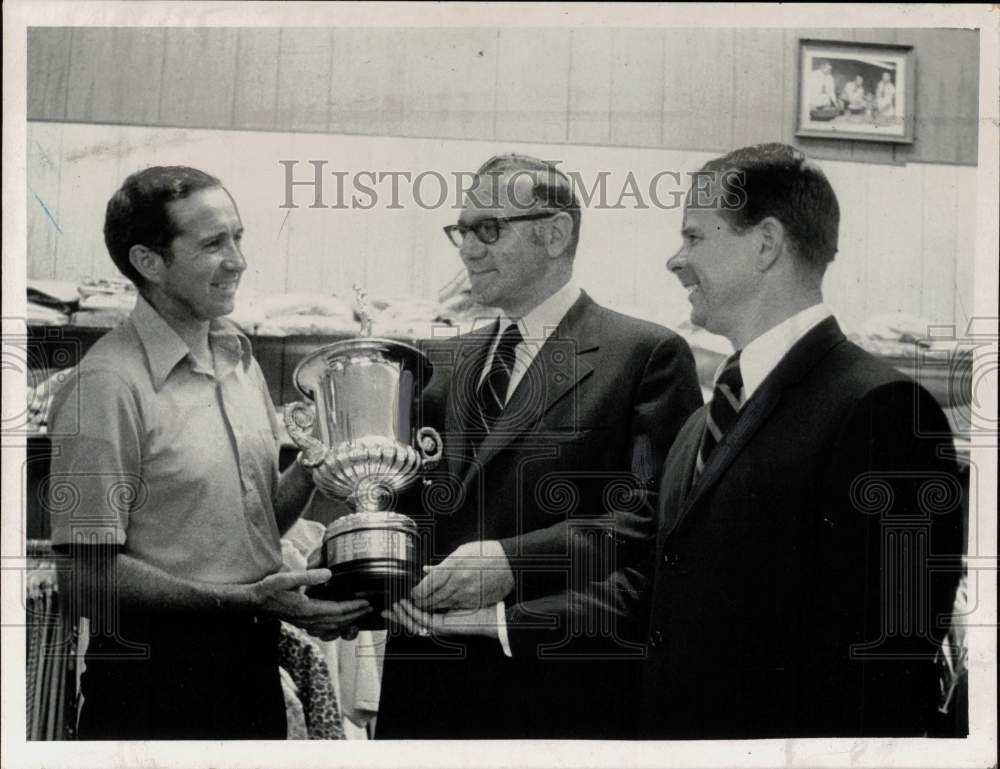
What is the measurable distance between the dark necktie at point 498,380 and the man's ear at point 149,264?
4.68 ft

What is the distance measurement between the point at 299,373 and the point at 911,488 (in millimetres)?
2557

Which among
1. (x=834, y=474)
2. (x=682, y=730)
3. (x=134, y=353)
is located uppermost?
(x=134, y=353)

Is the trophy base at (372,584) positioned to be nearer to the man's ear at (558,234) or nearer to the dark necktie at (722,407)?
the dark necktie at (722,407)

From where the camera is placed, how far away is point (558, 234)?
740 cm

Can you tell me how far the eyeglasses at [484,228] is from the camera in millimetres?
7395

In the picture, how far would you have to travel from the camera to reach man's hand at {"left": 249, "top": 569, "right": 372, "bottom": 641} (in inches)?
282

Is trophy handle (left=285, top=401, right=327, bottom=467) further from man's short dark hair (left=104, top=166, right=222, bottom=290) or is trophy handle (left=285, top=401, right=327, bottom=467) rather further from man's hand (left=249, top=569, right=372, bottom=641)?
man's short dark hair (left=104, top=166, right=222, bottom=290)

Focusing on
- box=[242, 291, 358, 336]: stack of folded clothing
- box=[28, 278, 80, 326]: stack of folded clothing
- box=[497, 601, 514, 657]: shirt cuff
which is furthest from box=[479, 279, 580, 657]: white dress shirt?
box=[28, 278, 80, 326]: stack of folded clothing

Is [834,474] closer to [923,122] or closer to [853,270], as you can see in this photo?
[853,270]

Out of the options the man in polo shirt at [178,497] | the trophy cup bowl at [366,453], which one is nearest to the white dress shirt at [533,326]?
the trophy cup bowl at [366,453]

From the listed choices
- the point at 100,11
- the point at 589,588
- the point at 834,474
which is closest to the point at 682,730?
the point at 589,588

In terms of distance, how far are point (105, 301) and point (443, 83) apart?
66.7 inches

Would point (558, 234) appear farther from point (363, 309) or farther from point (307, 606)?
point (307, 606)

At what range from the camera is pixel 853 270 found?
7398 millimetres
